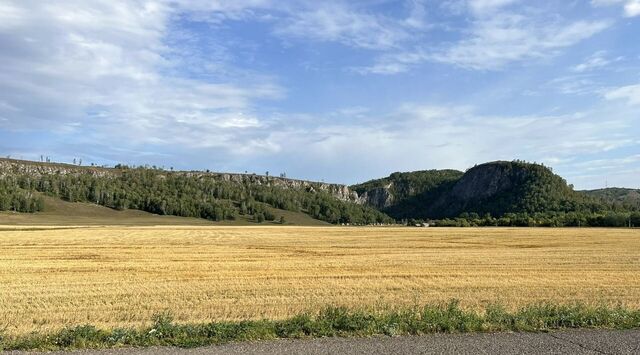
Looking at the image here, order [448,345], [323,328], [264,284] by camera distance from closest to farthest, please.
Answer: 1. [448,345]
2. [323,328]
3. [264,284]

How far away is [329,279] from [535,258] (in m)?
19.8

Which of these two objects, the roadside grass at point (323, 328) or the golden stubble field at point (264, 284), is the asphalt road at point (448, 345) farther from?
the golden stubble field at point (264, 284)

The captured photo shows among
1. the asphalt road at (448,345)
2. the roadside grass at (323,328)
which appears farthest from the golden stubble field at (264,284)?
the asphalt road at (448,345)

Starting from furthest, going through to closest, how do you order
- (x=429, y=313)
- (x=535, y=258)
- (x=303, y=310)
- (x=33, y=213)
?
(x=33, y=213)
(x=535, y=258)
(x=303, y=310)
(x=429, y=313)

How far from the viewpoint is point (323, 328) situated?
36.5ft

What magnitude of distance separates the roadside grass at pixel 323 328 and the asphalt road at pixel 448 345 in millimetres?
414

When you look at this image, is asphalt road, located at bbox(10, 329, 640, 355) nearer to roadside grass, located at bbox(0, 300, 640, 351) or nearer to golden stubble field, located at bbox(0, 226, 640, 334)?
roadside grass, located at bbox(0, 300, 640, 351)

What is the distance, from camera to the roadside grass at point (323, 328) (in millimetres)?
10203

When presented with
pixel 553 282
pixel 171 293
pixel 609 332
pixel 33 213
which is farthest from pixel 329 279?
pixel 33 213

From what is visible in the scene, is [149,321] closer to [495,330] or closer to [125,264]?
[495,330]

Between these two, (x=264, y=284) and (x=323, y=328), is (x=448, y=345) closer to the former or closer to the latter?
(x=323, y=328)

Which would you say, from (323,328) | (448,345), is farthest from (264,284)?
(448,345)

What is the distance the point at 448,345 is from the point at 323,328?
253 cm

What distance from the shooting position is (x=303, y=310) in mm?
17625
